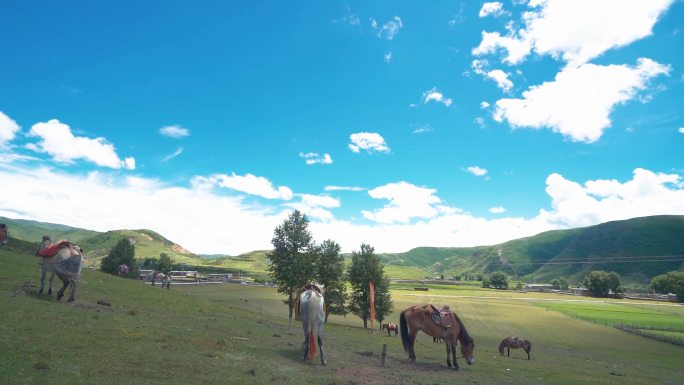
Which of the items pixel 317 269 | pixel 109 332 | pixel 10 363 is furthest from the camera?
pixel 317 269

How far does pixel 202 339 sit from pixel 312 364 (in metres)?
6.95

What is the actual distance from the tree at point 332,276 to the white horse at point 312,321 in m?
39.2

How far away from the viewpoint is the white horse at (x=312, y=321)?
18.9 m

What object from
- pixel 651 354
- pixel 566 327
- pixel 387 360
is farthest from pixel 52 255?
pixel 566 327

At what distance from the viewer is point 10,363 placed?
39.0 feet

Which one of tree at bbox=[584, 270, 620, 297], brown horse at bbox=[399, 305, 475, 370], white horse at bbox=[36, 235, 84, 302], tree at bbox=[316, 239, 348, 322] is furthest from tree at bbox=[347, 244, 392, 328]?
tree at bbox=[584, 270, 620, 297]

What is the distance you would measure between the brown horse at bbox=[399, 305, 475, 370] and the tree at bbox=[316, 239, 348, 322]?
36388 millimetres

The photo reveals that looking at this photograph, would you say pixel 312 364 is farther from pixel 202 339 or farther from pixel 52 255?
pixel 52 255

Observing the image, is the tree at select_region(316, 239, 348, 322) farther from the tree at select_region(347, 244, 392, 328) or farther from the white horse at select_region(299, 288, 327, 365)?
the white horse at select_region(299, 288, 327, 365)

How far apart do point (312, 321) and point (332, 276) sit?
43277 millimetres

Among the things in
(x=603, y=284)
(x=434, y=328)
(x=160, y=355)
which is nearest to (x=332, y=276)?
(x=434, y=328)

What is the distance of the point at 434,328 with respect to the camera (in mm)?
22484

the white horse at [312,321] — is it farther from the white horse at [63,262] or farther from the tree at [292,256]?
the tree at [292,256]

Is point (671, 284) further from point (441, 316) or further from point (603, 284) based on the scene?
point (441, 316)
